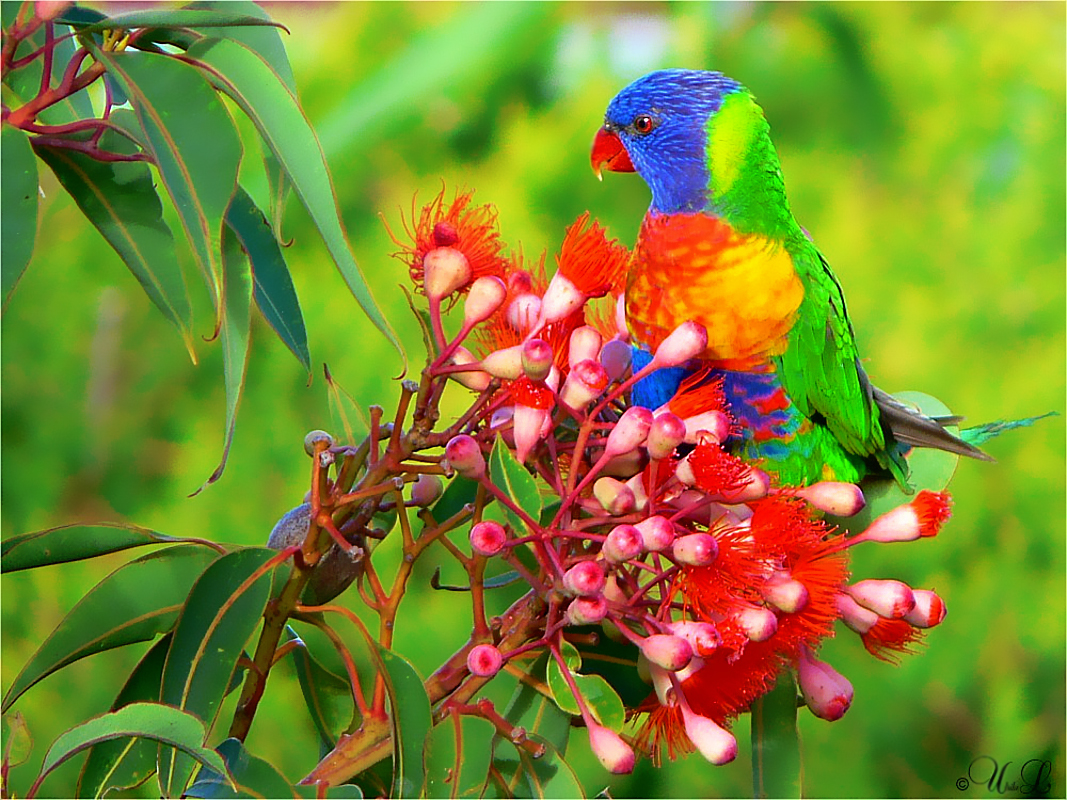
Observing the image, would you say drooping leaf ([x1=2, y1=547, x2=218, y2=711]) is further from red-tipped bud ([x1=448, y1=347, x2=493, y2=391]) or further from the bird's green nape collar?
the bird's green nape collar

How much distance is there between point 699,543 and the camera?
529 millimetres

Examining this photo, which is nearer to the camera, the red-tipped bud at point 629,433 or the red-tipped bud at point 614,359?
the red-tipped bud at point 629,433

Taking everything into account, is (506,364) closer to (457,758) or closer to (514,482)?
(514,482)

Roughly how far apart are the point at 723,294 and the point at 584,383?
0.40 meters

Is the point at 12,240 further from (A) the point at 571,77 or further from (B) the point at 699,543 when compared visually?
(A) the point at 571,77

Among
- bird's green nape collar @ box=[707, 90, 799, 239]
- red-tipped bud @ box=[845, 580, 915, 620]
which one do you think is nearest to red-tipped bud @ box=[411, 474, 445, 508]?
red-tipped bud @ box=[845, 580, 915, 620]

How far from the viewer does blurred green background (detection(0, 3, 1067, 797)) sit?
77.1 inches

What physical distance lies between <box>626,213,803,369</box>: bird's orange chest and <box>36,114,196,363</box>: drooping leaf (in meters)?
0.43

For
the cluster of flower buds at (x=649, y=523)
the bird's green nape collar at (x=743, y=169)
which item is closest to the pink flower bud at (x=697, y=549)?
the cluster of flower buds at (x=649, y=523)

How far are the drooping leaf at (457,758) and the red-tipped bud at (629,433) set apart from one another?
176 mm

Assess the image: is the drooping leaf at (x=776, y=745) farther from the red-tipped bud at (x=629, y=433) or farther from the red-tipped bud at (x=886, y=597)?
the red-tipped bud at (x=629, y=433)

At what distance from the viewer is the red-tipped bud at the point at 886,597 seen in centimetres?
59

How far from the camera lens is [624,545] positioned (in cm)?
53

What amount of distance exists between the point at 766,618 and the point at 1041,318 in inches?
74.3
